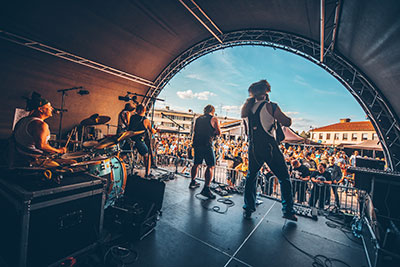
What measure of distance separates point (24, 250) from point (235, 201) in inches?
108

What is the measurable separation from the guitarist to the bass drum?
6.71 feet

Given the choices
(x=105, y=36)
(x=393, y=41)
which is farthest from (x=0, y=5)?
(x=393, y=41)

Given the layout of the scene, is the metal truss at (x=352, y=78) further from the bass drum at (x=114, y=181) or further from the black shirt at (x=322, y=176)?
the bass drum at (x=114, y=181)

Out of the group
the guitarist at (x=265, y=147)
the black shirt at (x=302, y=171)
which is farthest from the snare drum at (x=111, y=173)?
the black shirt at (x=302, y=171)

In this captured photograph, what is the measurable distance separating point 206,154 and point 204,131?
0.48 m

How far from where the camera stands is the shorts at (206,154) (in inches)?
134

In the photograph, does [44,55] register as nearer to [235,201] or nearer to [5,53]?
[5,53]

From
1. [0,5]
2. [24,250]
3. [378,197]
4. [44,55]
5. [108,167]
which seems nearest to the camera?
[24,250]

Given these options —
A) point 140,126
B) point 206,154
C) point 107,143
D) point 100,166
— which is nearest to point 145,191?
point 100,166

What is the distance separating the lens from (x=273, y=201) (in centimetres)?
320

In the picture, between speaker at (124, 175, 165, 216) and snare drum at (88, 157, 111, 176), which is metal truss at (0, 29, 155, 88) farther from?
speaker at (124, 175, 165, 216)

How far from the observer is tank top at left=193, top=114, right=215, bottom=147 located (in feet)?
11.1

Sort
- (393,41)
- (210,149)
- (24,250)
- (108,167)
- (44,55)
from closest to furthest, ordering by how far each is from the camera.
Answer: (24,250)
(108,167)
(210,149)
(393,41)
(44,55)

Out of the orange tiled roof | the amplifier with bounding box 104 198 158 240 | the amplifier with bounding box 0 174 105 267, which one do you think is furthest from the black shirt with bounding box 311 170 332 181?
the orange tiled roof
